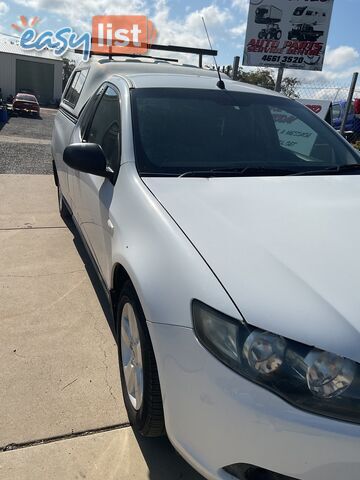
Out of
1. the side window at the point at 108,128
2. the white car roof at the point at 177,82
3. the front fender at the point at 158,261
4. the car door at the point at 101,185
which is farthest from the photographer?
the white car roof at the point at 177,82

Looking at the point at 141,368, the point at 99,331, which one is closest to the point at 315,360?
the point at 141,368

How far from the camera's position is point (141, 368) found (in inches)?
80.7

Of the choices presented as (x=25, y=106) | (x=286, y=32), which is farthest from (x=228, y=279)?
(x=25, y=106)

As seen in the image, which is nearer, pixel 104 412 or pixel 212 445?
pixel 212 445

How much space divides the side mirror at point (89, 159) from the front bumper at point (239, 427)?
132 centimetres

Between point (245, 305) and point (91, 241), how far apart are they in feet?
6.49

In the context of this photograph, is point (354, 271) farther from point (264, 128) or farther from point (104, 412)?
point (264, 128)

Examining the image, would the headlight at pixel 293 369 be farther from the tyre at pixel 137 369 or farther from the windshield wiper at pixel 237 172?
the windshield wiper at pixel 237 172

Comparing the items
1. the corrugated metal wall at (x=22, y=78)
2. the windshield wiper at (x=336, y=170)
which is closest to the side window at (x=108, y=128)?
the windshield wiper at (x=336, y=170)

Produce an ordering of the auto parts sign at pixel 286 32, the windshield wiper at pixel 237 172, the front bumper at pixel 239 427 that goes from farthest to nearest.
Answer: the auto parts sign at pixel 286 32 → the windshield wiper at pixel 237 172 → the front bumper at pixel 239 427

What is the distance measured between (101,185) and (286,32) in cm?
805

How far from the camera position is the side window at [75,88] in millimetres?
5223

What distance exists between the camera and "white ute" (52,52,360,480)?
145cm

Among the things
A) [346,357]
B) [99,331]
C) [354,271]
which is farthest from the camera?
[99,331]
